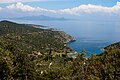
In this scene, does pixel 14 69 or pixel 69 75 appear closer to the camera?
pixel 69 75

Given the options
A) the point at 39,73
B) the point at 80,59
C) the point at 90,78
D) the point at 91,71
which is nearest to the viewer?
the point at 90,78

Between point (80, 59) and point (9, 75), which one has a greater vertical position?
point (80, 59)

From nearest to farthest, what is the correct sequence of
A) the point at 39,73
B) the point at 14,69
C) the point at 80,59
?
the point at 80,59 < the point at 14,69 < the point at 39,73

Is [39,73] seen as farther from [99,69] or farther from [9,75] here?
[99,69]

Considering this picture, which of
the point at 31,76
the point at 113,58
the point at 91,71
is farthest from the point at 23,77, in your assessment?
the point at 113,58

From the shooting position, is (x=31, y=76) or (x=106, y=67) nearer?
(x=106, y=67)

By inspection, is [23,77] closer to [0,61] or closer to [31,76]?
[31,76]

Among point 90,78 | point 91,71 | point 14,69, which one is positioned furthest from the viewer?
point 14,69

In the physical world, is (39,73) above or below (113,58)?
below

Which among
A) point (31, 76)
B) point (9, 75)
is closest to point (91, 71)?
point (31, 76)
